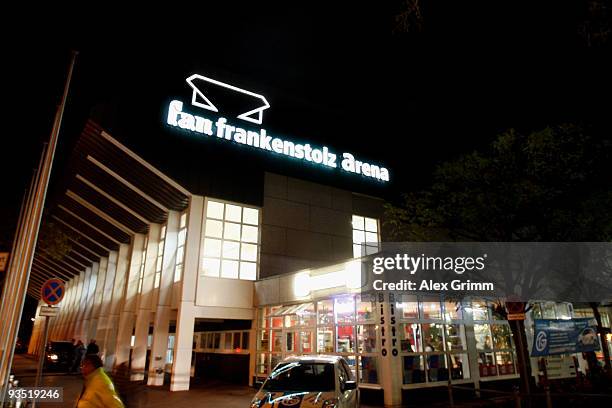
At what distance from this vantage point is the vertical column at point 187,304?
15297 mm

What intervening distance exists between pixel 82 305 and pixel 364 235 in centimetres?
3009

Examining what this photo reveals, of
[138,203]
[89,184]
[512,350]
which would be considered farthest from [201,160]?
[512,350]

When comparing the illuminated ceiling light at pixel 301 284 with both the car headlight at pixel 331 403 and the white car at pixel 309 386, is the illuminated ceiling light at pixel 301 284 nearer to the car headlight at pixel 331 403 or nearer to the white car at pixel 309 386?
the white car at pixel 309 386

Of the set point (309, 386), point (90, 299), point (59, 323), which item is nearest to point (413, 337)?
point (309, 386)

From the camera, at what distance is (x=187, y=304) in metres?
16.2

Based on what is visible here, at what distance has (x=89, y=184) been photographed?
854 inches

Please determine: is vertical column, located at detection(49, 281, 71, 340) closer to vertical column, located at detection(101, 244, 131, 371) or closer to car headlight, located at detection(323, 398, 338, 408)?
vertical column, located at detection(101, 244, 131, 371)

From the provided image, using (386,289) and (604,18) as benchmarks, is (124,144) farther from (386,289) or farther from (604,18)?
(604,18)

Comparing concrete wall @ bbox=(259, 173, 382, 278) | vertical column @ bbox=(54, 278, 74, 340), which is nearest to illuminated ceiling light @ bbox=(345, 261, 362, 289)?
concrete wall @ bbox=(259, 173, 382, 278)

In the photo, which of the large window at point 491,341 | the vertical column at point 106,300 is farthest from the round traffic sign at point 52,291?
the vertical column at point 106,300

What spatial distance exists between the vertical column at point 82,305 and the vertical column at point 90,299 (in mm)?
727

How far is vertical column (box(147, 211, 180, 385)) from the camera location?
1706cm

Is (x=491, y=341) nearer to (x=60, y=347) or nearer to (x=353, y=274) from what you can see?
(x=353, y=274)

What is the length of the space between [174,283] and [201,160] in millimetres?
5606
